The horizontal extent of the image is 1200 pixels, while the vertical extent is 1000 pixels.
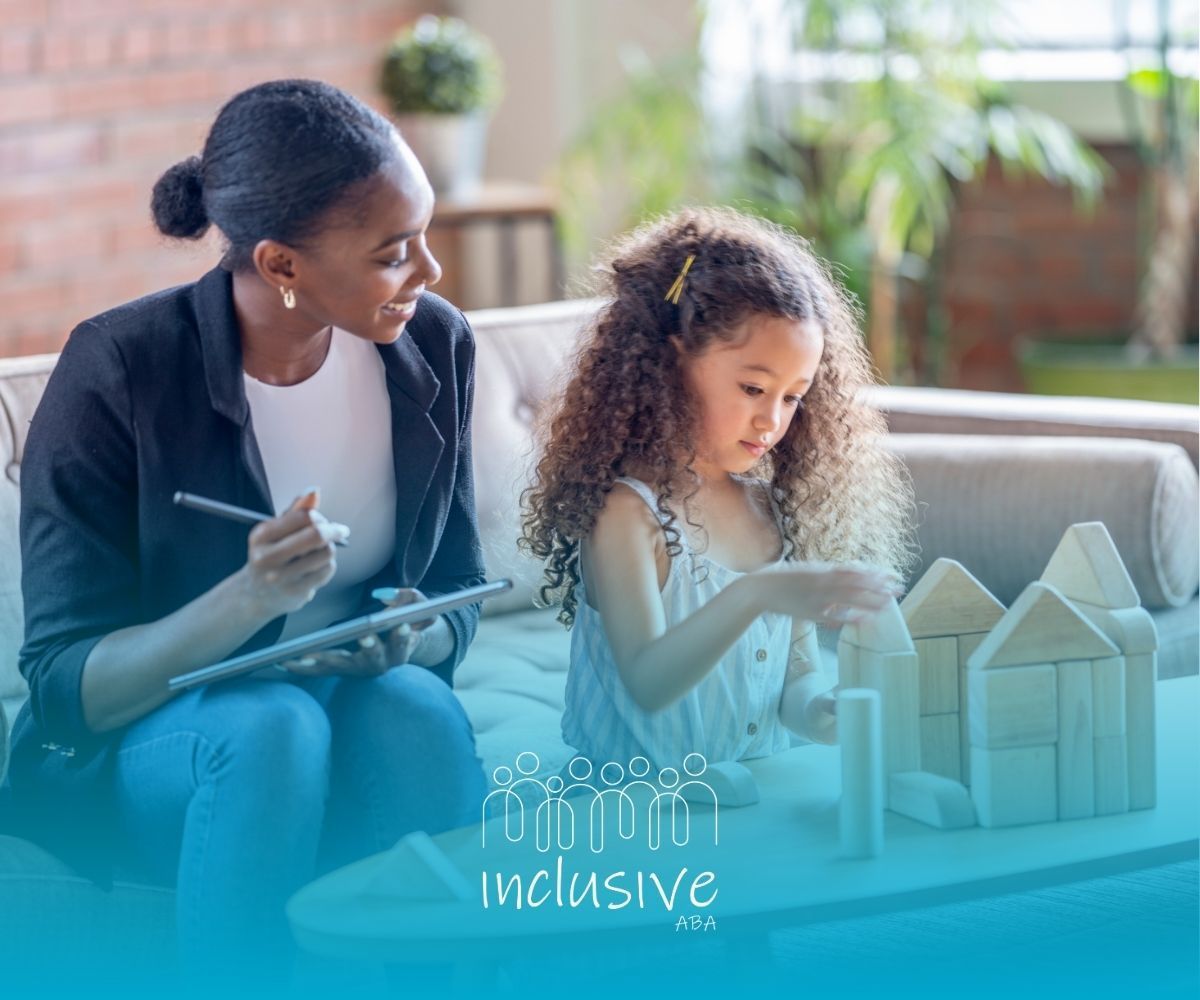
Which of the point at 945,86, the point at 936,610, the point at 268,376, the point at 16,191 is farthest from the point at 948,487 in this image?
the point at 16,191

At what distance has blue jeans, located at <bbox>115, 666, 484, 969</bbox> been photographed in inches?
44.3

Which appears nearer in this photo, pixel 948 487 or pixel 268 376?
pixel 268 376

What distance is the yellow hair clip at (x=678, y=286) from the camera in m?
1.31

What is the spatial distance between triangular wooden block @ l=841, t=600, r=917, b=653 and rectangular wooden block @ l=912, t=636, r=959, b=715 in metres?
0.02

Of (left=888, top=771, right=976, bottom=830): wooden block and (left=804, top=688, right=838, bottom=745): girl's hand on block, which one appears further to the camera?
(left=804, top=688, right=838, bottom=745): girl's hand on block

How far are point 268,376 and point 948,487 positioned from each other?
858 mm

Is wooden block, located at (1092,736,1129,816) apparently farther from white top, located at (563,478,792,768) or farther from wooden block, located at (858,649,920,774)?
white top, located at (563,478,792,768)

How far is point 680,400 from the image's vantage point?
1.32 metres

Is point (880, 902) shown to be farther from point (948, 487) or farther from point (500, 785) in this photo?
point (948, 487)

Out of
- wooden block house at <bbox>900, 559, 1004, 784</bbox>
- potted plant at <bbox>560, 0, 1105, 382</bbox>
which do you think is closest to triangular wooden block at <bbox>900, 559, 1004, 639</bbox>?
wooden block house at <bbox>900, 559, 1004, 784</bbox>

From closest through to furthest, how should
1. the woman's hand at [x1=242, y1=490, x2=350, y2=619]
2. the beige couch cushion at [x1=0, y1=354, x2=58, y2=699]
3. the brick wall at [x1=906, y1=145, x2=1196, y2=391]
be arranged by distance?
the woman's hand at [x1=242, y1=490, x2=350, y2=619], the beige couch cushion at [x1=0, y1=354, x2=58, y2=699], the brick wall at [x1=906, y1=145, x2=1196, y2=391]

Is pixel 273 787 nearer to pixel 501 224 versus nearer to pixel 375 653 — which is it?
pixel 375 653

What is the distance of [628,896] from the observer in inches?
41.3

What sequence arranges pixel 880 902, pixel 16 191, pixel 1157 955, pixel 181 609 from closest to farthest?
pixel 880 902 < pixel 181 609 < pixel 1157 955 < pixel 16 191
